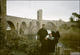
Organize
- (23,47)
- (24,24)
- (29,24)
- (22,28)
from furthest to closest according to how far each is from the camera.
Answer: (29,24)
(24,24)
(22,28)
(23,47)

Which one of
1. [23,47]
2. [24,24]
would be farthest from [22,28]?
[23,47]

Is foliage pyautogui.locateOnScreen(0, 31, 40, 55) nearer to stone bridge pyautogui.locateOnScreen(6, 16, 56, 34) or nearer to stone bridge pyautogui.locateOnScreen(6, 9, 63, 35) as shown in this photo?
stone bridge pyautogui.locateOnScreen(6, 16, 56, 34)

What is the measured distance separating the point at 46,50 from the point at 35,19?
Result: 14.5 m

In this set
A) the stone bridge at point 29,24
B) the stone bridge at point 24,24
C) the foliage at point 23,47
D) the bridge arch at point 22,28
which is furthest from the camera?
the bridge arch at point 22,28

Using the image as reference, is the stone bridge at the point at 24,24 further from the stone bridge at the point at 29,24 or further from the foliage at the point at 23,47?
the foliage at the point at 23,47

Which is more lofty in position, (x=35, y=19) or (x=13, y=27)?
(x=35, y=19)

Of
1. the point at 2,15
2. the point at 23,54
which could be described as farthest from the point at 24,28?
the point at 23,54

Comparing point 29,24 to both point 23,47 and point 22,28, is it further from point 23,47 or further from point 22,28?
point 23,47

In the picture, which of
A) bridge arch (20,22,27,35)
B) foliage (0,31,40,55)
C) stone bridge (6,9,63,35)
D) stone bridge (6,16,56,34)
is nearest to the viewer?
foliage (0,31,40,55)

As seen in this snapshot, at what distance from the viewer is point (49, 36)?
2.87m

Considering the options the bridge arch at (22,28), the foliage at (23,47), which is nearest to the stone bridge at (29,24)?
the bridge arch at (22,28)

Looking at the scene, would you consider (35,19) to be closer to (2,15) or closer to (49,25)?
(49,25)

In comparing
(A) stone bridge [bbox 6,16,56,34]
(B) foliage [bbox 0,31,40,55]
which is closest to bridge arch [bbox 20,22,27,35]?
(A) stone bridge [bbox 6,16,56,34]

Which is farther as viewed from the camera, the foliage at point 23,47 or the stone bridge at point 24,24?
the stone bridge at point 24,24
